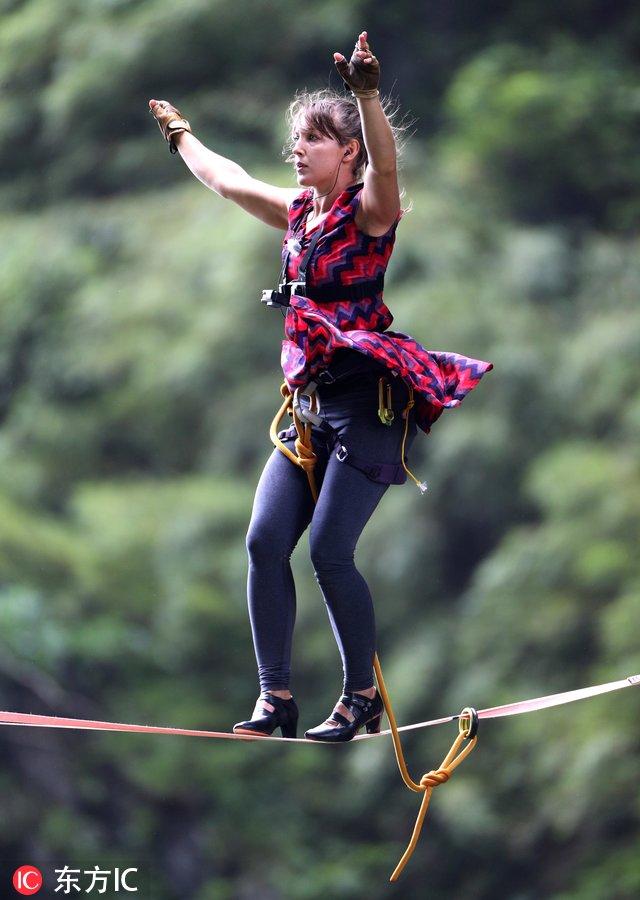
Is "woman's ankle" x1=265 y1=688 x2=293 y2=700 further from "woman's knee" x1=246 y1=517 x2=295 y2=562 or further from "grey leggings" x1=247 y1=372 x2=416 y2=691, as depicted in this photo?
"woman's knee" x1=246 y1=517 x2=295 y2=562

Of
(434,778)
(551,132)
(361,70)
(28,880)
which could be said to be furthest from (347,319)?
(551,132)

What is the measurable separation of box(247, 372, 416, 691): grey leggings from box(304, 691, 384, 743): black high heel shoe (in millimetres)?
22

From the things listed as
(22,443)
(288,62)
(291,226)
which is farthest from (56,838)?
(291,226)

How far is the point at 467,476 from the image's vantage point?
25.6 feet

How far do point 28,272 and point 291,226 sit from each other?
649 centimetres

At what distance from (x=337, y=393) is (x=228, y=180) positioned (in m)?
0.42

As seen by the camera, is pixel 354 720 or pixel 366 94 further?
pixel 354 720

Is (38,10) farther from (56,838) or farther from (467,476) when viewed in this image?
(56,838)

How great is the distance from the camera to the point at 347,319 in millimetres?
2318

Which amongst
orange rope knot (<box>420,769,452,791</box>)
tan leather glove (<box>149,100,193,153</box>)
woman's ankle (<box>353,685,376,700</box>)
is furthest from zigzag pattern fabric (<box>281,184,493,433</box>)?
orange rope knot (<box>420,769,452,791</box>)

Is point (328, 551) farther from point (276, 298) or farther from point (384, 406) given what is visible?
point (276, 298)

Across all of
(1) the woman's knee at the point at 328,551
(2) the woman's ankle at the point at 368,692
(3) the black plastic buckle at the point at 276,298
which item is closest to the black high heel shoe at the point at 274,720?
(2) the woman's ankle at the point at 368,692

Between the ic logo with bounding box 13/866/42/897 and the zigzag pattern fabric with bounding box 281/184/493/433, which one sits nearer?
the zigzag pattern fabric with bounding box 281/184/493/433

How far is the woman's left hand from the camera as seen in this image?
6.61ft
